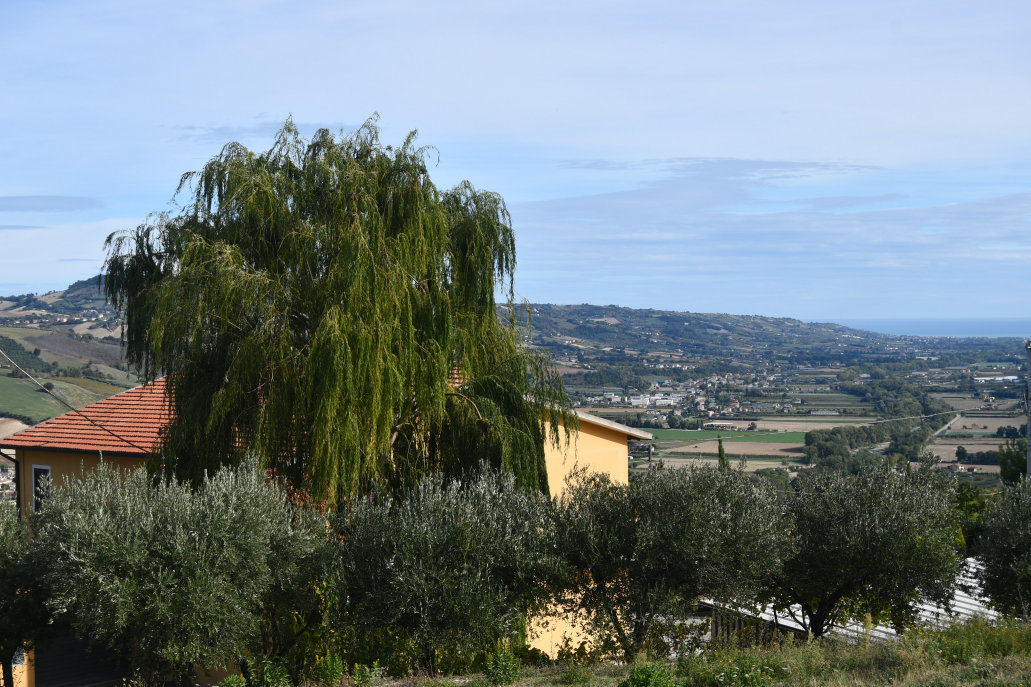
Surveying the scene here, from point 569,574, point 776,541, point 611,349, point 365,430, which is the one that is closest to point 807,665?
point 776,541

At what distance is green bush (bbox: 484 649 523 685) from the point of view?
37.5ft

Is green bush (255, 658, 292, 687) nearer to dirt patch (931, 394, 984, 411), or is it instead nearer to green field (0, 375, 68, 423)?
green field (0, 375, 68, 423)

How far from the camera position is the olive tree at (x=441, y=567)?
450 inches

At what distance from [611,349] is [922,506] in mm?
96208

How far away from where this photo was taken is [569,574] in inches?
501

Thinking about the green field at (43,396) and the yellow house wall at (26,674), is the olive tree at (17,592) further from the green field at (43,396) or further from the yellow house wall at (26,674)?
the green field at (43,396)

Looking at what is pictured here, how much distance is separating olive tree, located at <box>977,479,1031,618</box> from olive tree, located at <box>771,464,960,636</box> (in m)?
0.58

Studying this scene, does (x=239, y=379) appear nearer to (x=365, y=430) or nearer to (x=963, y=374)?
(x=365, y=430)

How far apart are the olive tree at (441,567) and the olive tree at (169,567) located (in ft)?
3.30

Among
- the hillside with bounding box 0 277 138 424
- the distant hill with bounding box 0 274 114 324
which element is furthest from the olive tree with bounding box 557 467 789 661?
the distant hill with bounding box 0 274 114 324

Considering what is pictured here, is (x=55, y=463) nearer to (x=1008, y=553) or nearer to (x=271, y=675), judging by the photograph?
(x=271, y=675)

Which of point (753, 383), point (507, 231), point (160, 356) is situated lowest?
point (753, 383)

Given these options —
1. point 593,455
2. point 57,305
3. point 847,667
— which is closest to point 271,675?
point 847,667

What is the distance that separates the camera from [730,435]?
231 feet
